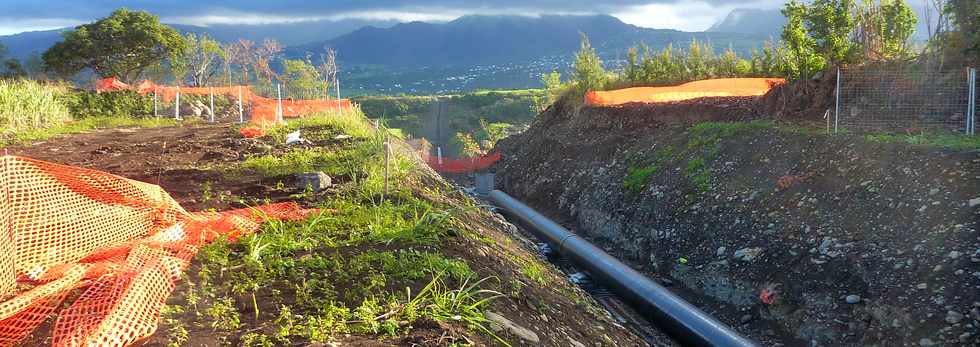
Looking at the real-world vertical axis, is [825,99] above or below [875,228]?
above

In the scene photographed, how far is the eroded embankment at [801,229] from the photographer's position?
17.1ft

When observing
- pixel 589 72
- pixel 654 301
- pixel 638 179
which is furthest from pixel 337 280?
pixel 589 72

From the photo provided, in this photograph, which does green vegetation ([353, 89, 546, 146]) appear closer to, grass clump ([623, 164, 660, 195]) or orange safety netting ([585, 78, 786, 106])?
orange safety netting ([585, 78, 786, 106])

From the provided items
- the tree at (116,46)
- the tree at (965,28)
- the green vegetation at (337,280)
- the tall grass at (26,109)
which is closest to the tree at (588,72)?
the tree at (965,28)

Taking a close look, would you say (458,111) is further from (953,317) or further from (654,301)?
(953,317)

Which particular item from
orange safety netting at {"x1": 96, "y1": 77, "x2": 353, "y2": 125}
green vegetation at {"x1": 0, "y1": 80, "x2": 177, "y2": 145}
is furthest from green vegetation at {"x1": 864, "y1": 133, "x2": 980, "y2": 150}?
green vegetation at {"x1": 0, "y1": 80, "x2": 177, "y2": 145}

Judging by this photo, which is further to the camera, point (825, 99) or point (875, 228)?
point (825, 99)

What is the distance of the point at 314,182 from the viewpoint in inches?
231

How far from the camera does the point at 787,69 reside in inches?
442

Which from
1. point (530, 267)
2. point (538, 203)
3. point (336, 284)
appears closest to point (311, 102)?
point (538, 203)

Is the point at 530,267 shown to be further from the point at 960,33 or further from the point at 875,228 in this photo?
the point at 960,33

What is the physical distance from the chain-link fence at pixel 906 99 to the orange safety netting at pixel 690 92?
3084 millimetres

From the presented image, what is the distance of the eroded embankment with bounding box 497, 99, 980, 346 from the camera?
5207 mm

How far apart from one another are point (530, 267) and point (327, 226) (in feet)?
5.58
